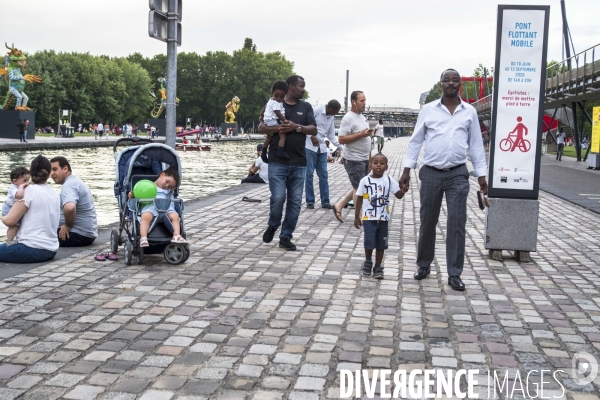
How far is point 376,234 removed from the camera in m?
7.10

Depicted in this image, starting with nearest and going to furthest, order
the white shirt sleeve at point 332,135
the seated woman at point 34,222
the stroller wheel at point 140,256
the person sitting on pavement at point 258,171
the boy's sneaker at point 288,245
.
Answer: the seated woman at point 34,222, the stroller wheel at point 140,256, the boy's sneaker at point 288,245, the white shirt sleeve at point 332,135, the person sitting on pavement at point 258,171

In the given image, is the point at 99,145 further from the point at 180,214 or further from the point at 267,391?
the point at 267,391

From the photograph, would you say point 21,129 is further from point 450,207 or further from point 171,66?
point 450,207

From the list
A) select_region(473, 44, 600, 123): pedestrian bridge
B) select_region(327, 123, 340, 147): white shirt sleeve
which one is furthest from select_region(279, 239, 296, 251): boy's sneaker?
select_region(473, 44, 600, 123): pedestrian bridge

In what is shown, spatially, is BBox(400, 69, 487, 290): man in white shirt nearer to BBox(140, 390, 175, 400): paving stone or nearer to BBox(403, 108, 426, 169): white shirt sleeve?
BBox(403, 108, 426, 169): white shirt sleeve

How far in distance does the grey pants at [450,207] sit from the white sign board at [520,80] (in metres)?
1.51

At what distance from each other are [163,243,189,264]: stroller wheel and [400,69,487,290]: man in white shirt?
89.3 inches

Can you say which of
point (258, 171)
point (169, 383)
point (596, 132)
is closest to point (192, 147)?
point (596, 132)

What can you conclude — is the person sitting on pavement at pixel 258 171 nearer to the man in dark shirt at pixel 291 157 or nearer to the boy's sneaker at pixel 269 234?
the boy's sneaker at pixel 269 234

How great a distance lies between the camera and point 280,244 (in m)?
8.80

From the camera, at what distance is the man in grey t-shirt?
8.34m

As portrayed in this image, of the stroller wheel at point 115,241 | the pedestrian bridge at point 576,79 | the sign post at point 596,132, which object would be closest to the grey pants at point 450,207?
the stroller wheel at point 115,241

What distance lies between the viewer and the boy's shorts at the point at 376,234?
23.2 ft

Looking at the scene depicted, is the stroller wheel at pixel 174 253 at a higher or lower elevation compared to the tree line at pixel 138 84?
lower
